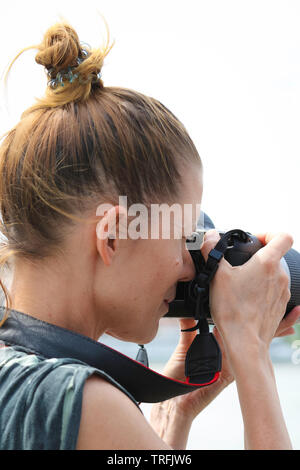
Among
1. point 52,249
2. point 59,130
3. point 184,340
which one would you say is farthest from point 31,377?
point 184,340

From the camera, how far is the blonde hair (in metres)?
0.60

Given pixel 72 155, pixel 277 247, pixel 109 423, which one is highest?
pixel 72 155

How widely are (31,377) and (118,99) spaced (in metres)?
0.36

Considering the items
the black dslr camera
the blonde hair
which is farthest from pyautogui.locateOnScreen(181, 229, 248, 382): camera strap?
the blonde hair

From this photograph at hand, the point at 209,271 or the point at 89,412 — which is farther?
the point at 209,271

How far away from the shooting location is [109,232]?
0.60 metres

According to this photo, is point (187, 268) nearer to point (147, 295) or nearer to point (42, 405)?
point (147, 295)

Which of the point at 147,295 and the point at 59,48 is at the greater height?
the point at 59,48

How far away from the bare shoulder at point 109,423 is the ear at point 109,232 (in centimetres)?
16

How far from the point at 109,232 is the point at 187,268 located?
6.2 inches

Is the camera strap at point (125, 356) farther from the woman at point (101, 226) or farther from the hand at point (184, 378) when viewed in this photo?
the hand at point (184, 378)

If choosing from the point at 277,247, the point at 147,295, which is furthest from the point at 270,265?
the point at 147,295
